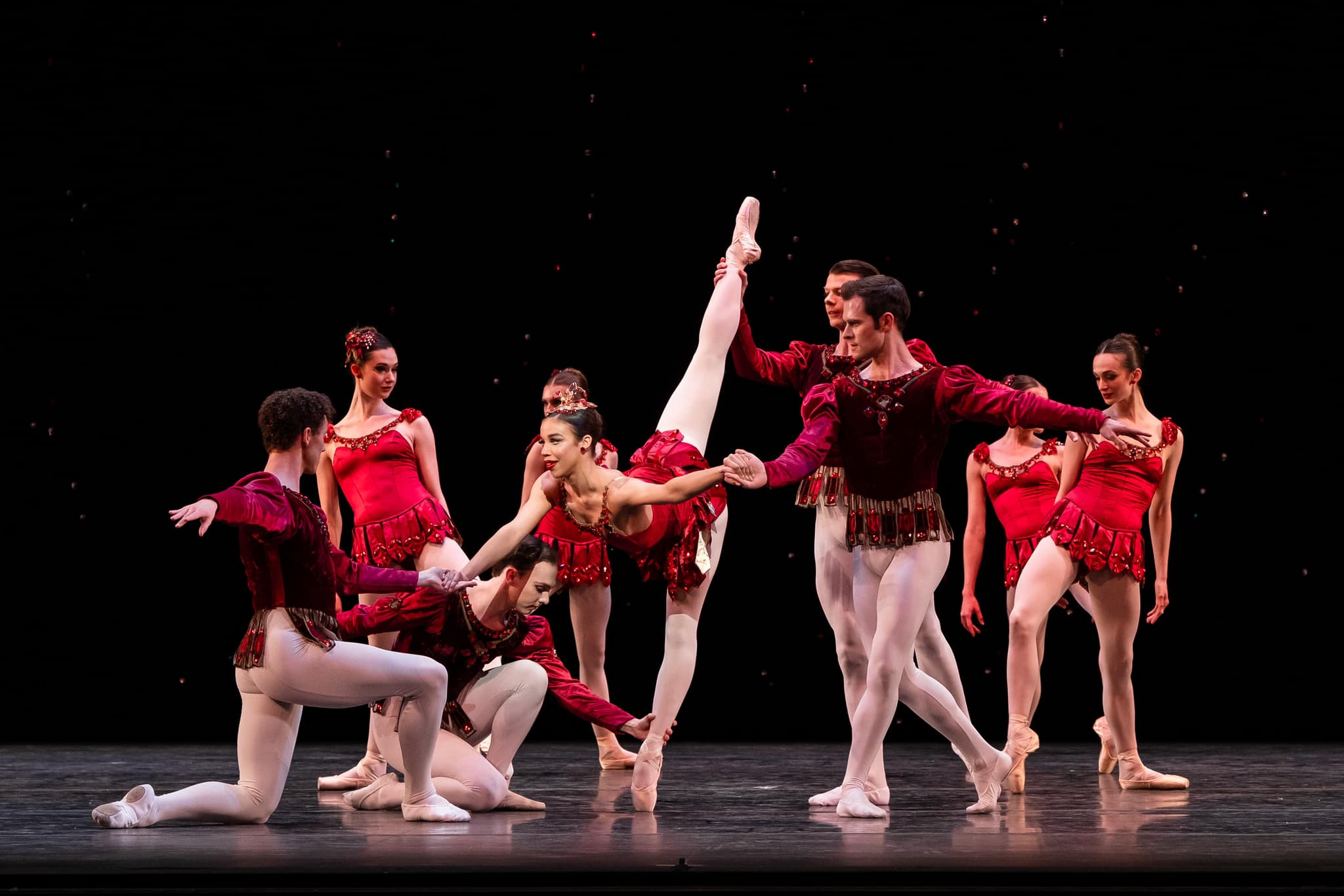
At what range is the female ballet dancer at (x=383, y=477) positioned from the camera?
16.9ft

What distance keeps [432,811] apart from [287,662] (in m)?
0.55

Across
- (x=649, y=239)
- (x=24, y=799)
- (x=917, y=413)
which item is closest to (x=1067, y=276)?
(x=649, y=239)

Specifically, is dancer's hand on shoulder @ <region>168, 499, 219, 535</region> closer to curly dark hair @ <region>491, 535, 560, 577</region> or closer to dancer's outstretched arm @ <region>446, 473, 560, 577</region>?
dancer's outstretched arm @ <region>446, 473, 560, 577</region>

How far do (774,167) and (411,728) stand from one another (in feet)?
12.9

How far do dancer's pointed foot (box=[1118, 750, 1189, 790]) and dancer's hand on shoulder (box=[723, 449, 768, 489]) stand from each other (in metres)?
1.85

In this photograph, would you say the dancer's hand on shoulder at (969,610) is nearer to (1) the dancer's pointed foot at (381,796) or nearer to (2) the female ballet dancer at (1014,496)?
(2) the female ballet dancer at (1014,496)

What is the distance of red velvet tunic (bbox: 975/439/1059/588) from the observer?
5.49 meters

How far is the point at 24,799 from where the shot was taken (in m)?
4.35

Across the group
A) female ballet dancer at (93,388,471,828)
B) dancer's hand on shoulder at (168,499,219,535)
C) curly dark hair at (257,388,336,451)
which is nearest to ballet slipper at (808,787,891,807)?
female ballet dancer at (93,388,471,828)

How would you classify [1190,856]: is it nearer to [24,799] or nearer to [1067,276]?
[24,799]

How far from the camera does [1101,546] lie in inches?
184

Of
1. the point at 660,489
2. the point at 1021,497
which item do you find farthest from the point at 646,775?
the point at 1021,497

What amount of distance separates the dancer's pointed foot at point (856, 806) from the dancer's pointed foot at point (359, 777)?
1.53 m

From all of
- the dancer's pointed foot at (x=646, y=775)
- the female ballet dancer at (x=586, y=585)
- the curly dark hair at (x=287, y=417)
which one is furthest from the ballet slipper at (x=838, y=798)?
the curly dark hair at (x=287, y=417)
